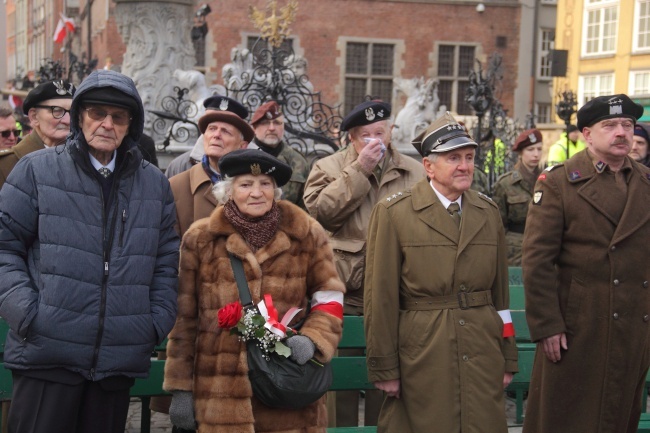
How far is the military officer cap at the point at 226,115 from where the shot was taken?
6.07m

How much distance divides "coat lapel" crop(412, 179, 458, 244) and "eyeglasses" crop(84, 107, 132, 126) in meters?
1.41

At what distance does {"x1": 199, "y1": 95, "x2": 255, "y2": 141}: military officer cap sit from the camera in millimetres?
6074

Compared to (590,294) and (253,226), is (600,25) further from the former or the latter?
(253,226)

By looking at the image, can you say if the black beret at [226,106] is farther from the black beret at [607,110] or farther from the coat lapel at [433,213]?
the black beret at [607,110]

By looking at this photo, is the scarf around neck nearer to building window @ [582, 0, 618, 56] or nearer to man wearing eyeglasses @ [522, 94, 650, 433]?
man wearing eyeglasses @ [522, 94, 650, 433]

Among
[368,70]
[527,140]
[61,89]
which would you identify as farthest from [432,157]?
[368,70]

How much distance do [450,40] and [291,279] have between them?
35.5 metres

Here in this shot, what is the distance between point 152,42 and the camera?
14875 millimetres

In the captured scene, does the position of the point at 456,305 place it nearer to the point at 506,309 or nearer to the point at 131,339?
the point at 506,309

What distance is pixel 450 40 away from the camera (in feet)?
128

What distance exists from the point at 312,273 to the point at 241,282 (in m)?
0.38

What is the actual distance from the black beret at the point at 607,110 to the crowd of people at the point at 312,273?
0.5 inches

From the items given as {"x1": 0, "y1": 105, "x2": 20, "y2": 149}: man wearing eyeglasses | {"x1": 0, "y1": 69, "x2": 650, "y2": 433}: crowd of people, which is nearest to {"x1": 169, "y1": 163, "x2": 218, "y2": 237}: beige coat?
{"x1": 0, "y1": 69, "x2": 650, "y2": 433}: crowd of people

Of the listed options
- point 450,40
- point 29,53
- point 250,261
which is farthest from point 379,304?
point 29,53
